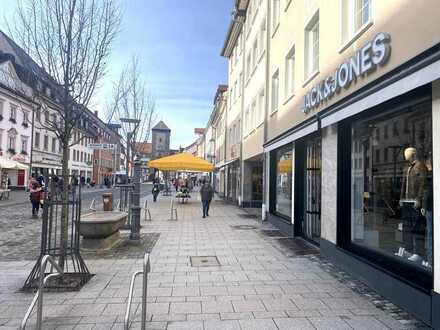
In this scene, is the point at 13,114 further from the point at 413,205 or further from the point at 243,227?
the point at 413,205

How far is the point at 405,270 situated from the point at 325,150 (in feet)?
12.3

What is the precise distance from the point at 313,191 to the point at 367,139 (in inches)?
136

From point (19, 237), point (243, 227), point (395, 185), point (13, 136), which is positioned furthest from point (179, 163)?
point (13, 136)

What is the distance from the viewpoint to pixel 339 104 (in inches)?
296

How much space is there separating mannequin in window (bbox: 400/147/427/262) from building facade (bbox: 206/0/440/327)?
0.02 metres

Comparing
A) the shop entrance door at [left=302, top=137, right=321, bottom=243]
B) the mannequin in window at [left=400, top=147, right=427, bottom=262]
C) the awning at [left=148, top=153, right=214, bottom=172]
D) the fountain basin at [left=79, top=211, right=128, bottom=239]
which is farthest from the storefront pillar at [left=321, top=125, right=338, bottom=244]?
the awning at [left=148, top=153, right=214, bottom=172]

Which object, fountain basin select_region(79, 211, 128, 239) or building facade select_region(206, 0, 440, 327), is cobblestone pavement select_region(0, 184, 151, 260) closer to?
fountain basin select_region(79, 211, 128, 239)

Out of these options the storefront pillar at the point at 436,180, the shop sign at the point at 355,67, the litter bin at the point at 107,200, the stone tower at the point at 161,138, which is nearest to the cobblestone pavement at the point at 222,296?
the storefront pillar at the point at 436,180

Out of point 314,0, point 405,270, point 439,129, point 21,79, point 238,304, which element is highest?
point 314,0

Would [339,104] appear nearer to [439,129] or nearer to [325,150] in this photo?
[325,150]

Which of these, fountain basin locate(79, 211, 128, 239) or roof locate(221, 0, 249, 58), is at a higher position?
roof locate(221, 0, 249, 58)

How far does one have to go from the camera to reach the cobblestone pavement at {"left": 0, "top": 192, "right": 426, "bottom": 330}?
188 inches

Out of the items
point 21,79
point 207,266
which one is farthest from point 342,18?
point 21,79

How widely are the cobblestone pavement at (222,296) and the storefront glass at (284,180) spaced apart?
12.4 ft
